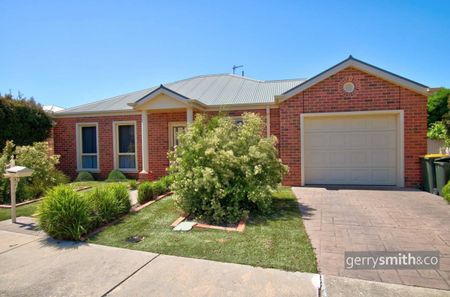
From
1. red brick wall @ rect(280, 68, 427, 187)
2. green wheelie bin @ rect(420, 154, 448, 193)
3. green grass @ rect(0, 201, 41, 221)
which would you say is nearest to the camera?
green grass @ rect(0, 201, 41, 221)

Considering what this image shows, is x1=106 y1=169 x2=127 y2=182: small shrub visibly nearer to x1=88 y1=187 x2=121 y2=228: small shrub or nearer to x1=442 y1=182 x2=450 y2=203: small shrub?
x1=88 y1=187 x2=121 y2=228: small shrub

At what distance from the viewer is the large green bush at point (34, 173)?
25.0ft

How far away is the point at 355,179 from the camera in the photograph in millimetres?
8875

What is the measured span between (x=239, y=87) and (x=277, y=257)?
10.7 m

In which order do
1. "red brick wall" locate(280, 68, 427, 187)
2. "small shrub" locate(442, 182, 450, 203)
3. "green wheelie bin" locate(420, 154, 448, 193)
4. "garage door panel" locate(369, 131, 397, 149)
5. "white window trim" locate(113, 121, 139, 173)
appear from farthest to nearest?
"white window trim" locate(113, 121, 139, 173) → "garage door panel" locate(369, 131, 397, 149) → "red brick wall" locate(280, 68, 427, 187) → "green wheelie bin" locate(420, 154, 448, 193) → "small shrub" locate(442, 182, 450, 203)

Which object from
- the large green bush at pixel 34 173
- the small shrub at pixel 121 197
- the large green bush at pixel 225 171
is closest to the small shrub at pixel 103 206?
the small shrub at pixel 121 197

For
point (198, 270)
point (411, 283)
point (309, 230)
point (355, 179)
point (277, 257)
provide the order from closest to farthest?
point (411, 283) → point (198, 270) → point (277, 257) → point (309, 230) → point (355, 179)

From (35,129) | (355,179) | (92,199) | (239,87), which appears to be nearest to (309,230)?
(92,199)

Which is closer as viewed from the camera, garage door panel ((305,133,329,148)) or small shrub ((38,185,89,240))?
small shrub ((38,185,89,240))

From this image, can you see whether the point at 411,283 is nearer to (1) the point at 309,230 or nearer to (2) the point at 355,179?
(1) the point at 309,230

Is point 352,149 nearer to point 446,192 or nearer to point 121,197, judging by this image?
point 446,192

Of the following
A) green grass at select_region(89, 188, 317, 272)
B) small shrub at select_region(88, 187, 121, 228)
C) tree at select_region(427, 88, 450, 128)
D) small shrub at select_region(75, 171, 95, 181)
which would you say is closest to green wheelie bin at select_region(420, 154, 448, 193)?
green grass at select_region(89, 188, 317, 272)

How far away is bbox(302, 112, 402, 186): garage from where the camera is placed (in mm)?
8602

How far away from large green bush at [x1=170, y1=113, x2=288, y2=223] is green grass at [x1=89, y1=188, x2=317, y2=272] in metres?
0.45
